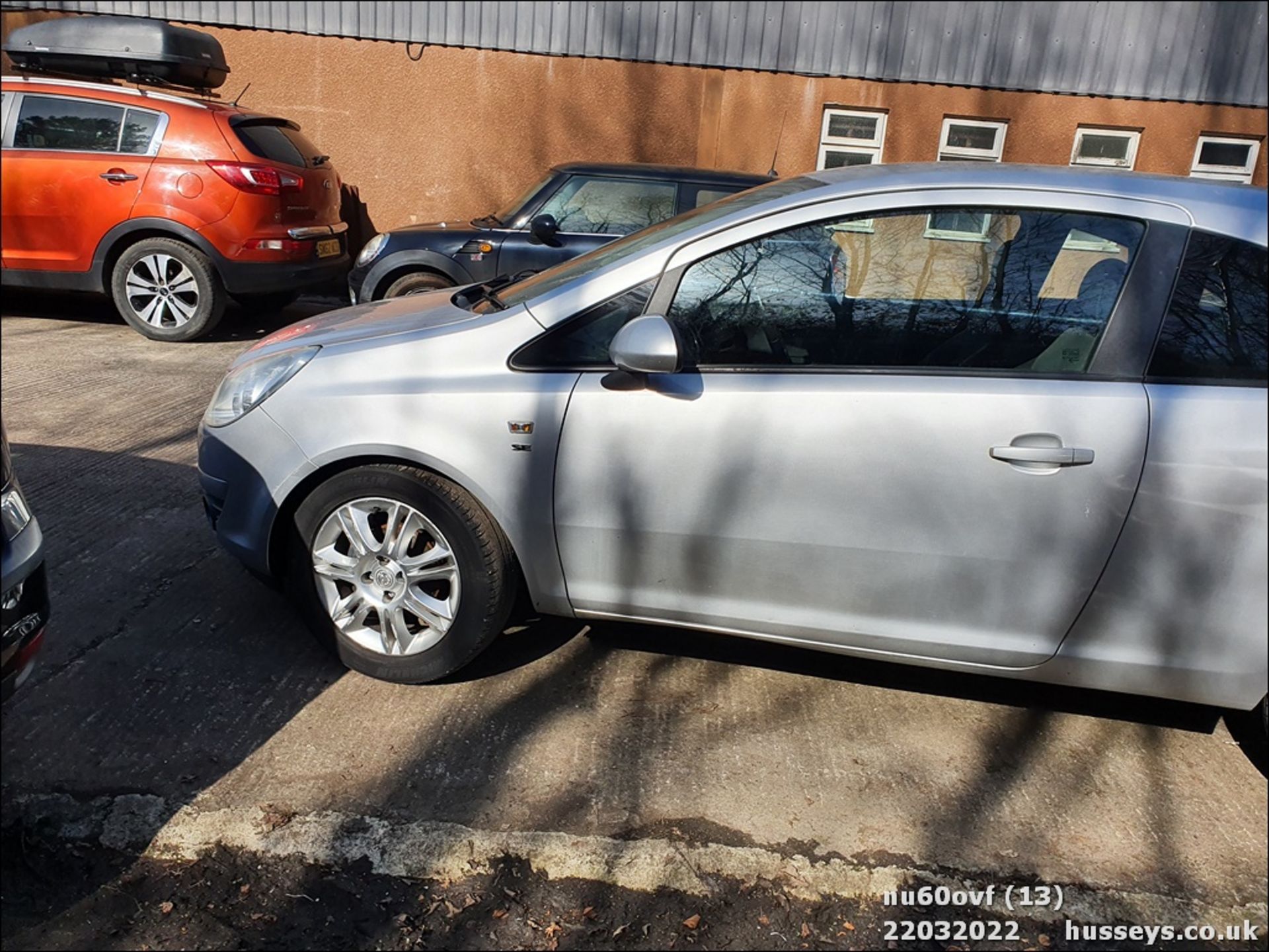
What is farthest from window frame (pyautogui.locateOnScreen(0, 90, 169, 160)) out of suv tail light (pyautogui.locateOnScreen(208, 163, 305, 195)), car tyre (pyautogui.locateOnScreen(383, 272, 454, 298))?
car tyre (pyautogui.locateOnScreen(383, 272, 454, 298))

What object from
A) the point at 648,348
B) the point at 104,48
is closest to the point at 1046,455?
the point at 648,348

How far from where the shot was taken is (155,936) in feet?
7.29

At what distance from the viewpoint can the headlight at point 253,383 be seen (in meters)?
3.20

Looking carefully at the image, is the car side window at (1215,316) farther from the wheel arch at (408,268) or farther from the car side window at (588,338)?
the wheel arch at (408,268)

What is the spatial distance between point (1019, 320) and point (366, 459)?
199 centimetres

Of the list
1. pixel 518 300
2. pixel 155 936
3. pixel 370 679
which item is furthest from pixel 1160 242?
pixel 155 936

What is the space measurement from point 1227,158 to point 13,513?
1211 centimetres

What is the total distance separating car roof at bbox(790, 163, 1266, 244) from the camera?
266 cm

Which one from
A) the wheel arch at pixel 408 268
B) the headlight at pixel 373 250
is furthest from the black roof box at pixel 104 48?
the wheel arch at pixel 408 268

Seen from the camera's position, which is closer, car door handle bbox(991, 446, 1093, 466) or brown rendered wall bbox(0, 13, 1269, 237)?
car door handle bbox(991, 446, 1093, 466)

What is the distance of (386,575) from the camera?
3.14m

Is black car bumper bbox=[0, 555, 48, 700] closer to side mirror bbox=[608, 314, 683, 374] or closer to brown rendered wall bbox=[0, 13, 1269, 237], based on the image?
side mirror bbox=[608, 314, 683, 374]

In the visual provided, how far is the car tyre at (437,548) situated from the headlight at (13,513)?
31.0 inches

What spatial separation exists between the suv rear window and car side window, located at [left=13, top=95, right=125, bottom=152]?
91cm
